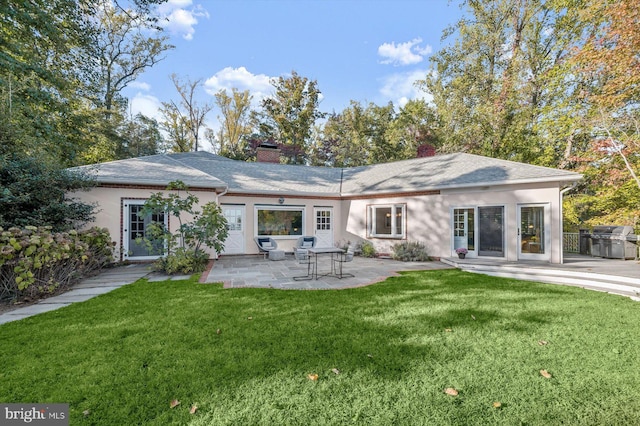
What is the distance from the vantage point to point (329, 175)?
15.9 meters

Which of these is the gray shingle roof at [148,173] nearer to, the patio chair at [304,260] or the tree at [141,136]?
the patio chair at [304,260]

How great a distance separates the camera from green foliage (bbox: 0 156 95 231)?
21.8 feet

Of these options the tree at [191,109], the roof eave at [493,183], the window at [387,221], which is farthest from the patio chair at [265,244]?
the tree at [191,109]

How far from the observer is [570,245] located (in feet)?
40.8

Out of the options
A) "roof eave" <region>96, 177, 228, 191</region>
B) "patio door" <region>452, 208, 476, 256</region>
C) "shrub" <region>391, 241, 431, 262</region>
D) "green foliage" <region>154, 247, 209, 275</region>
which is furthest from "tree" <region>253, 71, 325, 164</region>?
"green foliage" <region>154, 247, 209, 275</region>

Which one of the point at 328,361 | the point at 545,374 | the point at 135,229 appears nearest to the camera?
the point at 545,374

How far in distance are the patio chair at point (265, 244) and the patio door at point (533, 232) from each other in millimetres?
8774

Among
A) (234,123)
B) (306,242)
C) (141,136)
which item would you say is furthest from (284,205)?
(141,136)

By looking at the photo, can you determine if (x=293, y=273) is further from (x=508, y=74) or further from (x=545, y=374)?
(x=508, y=74)

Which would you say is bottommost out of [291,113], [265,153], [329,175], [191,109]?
[329,175]

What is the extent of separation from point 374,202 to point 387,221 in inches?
40.3

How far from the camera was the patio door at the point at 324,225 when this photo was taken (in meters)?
13.3

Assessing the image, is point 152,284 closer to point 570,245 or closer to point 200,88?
point 570,245

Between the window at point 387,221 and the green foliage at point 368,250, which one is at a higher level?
the window at point 387,221
